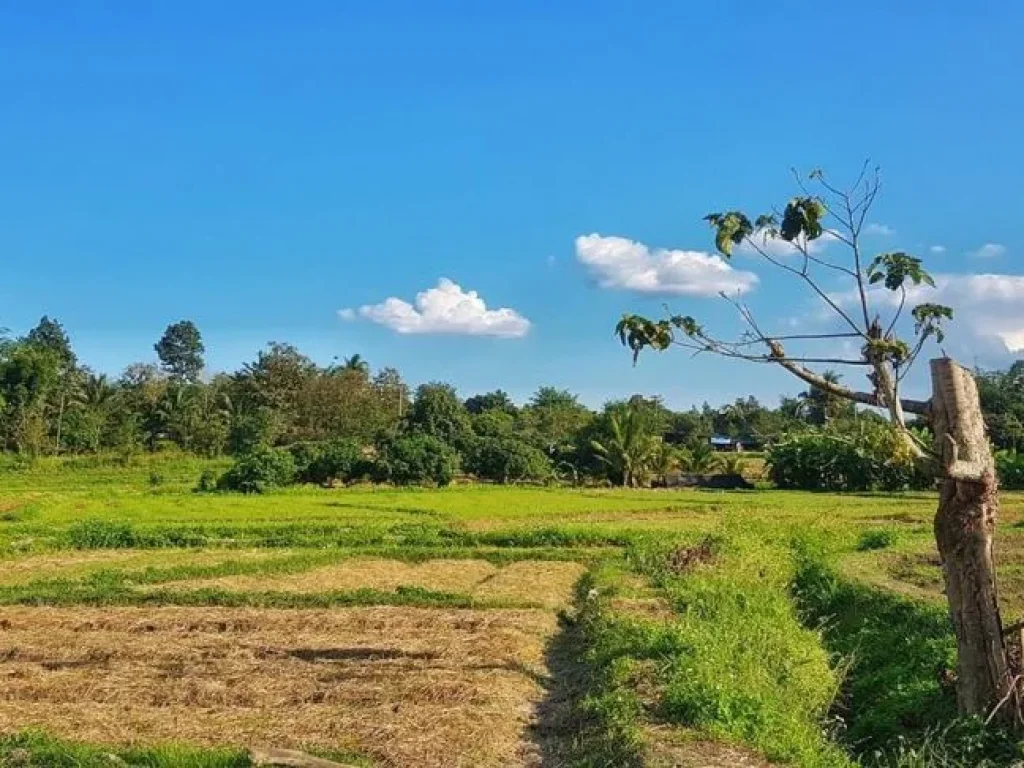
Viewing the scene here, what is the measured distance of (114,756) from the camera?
6.77 meters

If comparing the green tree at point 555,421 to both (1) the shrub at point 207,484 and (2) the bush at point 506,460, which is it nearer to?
(2) the bush at point 506,460

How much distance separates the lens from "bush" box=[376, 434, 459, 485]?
1577 inches

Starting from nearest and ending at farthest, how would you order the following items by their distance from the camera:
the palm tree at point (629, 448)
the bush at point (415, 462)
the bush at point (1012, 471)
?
the bush at point (415, 462)
the bush at point (1012, 471)
the palm tree at point (629, 448)

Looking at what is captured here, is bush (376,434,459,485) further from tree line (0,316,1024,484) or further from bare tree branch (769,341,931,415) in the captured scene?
bare tree branch (769,341,931,415)

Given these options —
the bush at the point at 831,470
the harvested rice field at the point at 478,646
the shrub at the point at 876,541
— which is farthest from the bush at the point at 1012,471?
the shrub at the point at 876,541

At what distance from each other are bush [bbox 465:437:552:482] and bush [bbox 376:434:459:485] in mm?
3932

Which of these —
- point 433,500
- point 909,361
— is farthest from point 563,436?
point 909,361

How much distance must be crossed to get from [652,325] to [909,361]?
1.63 meters

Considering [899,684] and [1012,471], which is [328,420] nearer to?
[1012,471]

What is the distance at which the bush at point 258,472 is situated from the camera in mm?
36812

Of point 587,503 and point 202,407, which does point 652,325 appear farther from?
point 202,407

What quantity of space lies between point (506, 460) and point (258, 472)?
11.7 m

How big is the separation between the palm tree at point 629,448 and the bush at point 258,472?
14.5 meters

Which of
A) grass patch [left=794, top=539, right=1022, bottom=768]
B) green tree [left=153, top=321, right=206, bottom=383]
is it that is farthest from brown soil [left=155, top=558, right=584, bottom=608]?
green tree [left=153, top=321, right=206, bottom=383]
